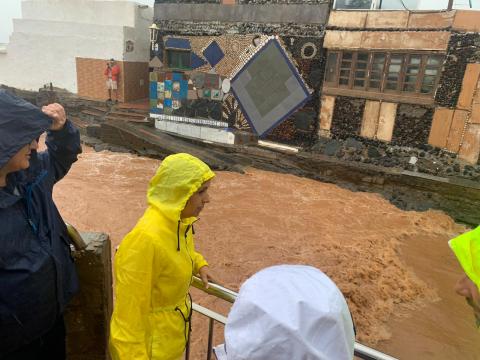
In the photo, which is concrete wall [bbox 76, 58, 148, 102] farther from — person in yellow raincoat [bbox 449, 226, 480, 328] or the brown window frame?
person in yellow raincoat [bbox 449, 226, 480, 328]

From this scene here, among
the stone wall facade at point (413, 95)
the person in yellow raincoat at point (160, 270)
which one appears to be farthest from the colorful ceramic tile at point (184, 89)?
the person in yellow raincoat at point (160, 270)

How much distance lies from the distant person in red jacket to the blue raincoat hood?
12.2 m

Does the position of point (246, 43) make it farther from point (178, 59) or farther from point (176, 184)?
point (176, 184)

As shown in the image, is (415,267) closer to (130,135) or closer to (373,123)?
(373,123)

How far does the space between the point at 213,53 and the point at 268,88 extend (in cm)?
205

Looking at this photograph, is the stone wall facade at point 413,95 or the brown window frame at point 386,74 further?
the brown window frame at point 386,74

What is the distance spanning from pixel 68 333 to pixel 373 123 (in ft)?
27.6

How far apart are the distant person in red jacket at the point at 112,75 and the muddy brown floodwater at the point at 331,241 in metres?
3.94

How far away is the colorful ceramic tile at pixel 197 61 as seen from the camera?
1088 centimetres

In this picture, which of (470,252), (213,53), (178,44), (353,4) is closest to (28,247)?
(470,252)

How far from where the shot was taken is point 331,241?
685 cm

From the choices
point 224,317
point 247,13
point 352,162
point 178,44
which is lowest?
point 352,162

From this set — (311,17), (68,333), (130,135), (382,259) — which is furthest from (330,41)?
(68,333)

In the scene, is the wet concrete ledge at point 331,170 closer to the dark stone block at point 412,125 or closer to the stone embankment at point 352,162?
the stone embankment at point 352,162
